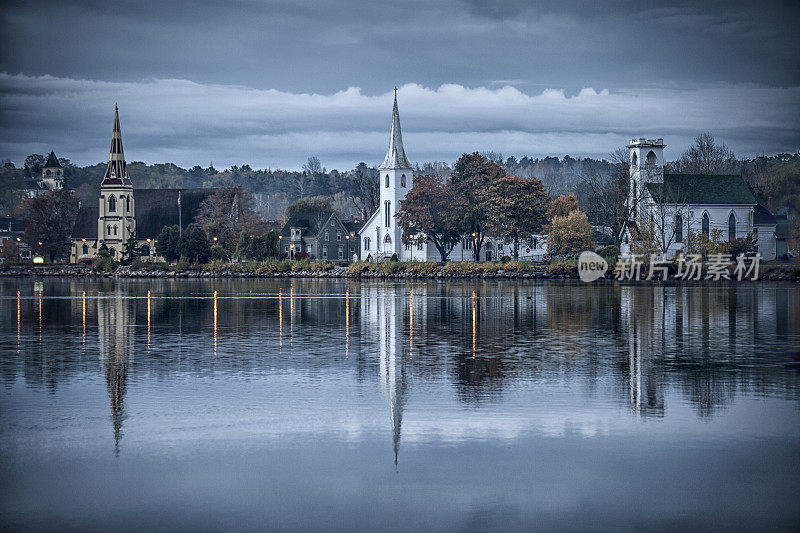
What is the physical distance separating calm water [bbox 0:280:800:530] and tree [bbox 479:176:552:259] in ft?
242

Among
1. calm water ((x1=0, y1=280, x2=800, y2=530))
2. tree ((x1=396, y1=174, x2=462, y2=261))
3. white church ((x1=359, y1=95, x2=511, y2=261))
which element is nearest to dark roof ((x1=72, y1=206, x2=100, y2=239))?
white church ((x1=359, y1=95, x2=511, y2=261))

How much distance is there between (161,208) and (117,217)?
9973 millimetres

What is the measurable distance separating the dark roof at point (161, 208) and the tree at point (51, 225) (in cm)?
1150

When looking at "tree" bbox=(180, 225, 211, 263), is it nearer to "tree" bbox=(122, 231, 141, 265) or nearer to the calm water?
"tree" bbox=(122, 231, 141, 265)

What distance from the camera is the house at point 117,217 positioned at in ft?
486

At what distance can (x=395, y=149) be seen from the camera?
127 meters

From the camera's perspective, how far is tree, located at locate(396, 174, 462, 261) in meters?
110

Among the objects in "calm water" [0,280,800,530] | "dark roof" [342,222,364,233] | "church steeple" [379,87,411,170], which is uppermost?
"church steeple" [379,87,411,170]

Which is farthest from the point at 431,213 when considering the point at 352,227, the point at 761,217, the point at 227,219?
the point at 761,217

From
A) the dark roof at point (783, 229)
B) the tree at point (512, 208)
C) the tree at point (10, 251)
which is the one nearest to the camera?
the tree at point (512, 208)

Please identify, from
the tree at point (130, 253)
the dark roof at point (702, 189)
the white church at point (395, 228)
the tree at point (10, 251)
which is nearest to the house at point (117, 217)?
the tree at point (10, 251)

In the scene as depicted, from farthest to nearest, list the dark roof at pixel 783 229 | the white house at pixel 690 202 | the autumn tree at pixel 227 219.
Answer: the autumn tree at pixel 227 219
the dark roof at pixel 783 229
the white house at pixel 690 202

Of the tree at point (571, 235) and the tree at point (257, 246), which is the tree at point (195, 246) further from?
the tree at point (571, 235)

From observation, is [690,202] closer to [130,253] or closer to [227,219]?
[227,219]
